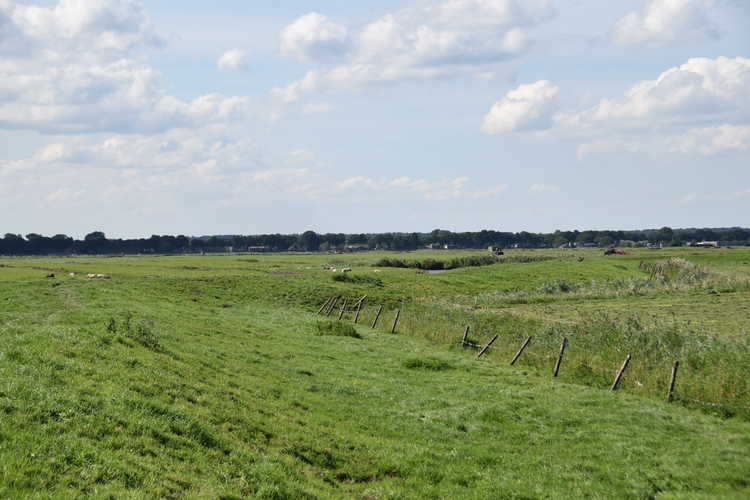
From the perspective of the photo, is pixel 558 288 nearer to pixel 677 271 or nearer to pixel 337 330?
pixel 677 271

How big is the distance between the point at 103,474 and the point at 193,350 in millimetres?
14951

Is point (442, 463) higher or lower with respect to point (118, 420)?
lower

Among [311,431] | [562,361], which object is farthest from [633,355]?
[311,431]

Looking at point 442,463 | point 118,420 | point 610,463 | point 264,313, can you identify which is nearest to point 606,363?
point 610,463

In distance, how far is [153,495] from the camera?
10.2 meters

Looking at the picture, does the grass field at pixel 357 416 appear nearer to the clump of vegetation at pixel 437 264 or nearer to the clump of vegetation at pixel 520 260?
the clump of vegetation at pixel 437 264

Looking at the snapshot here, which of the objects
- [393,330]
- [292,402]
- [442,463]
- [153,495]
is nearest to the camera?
[153,495]

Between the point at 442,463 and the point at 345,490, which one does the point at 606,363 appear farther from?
the point at 345,490

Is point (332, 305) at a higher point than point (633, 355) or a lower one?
lower

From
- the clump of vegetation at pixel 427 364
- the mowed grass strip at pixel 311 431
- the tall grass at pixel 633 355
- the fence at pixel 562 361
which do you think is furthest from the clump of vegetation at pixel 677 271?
the mowed grass strip at pixel 311 431

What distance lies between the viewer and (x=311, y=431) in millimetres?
16641

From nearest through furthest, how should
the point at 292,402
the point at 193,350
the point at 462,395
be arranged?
the point at 292,402 → the point at 462,395 → the point at 193,350

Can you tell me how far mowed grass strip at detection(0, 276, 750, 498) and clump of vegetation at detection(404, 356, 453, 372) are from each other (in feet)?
4.02

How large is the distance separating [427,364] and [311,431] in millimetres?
12519
